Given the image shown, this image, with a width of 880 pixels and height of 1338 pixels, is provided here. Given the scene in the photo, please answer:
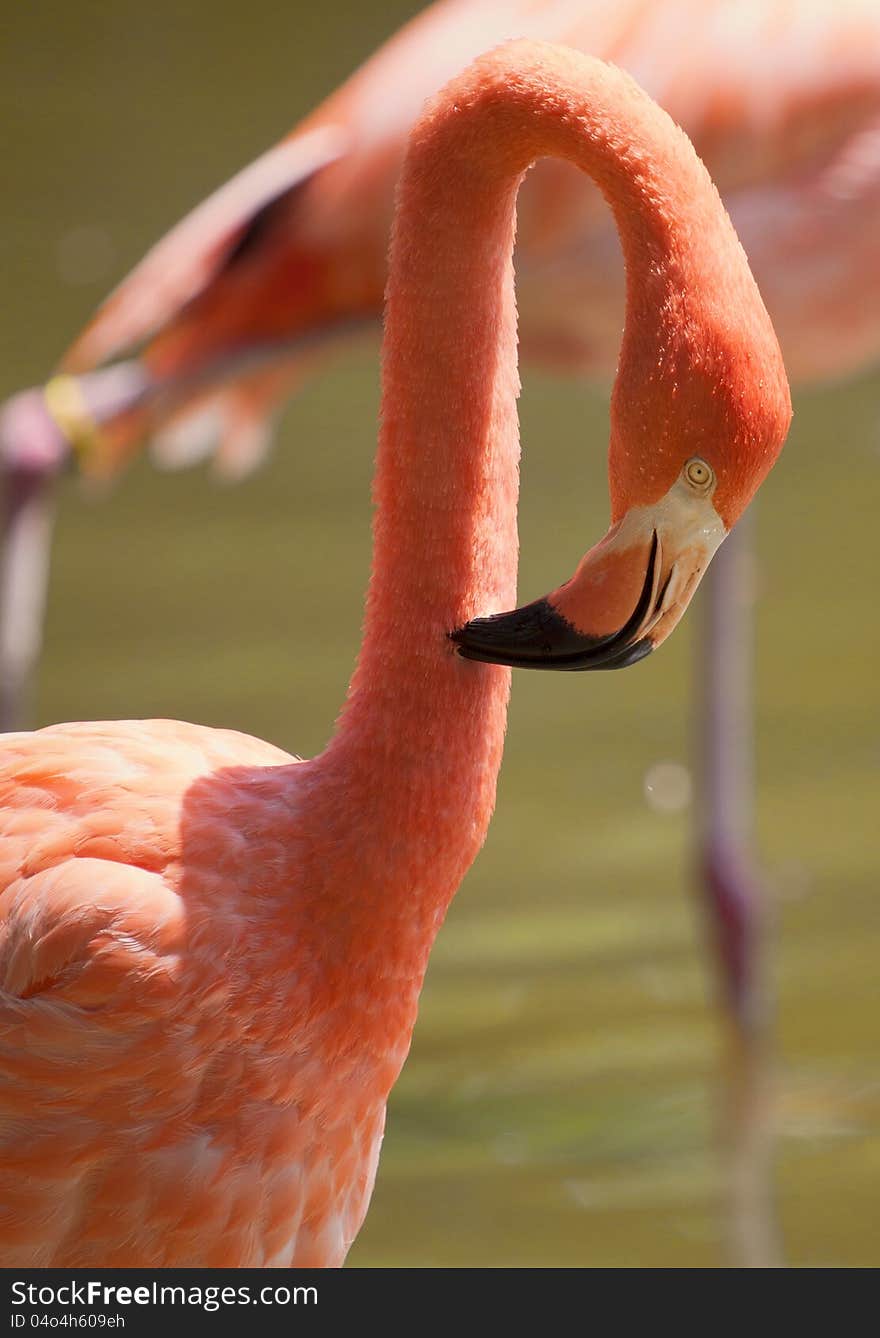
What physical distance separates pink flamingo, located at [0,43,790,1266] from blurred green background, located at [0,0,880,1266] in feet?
3.70

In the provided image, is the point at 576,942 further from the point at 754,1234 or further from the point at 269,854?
the point at 269,854

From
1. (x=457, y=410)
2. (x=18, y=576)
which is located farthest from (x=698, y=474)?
(x=18, y=576)

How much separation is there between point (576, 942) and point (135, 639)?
126 cm

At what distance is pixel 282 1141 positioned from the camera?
4.75ft

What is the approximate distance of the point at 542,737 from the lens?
3936mm

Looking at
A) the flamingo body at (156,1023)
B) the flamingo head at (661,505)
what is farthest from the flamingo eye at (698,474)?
the flamingo body at (156,1023)

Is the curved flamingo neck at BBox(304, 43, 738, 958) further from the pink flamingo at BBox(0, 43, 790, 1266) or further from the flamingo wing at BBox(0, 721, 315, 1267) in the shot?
the flamingo wing at BBox(0, 721, 315, 1267)


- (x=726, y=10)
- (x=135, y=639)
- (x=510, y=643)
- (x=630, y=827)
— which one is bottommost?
(x=510, y=643)

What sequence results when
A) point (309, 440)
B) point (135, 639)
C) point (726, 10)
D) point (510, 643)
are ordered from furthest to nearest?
1. point (309, 440)
2. point (135, 639)
3. point (726, 10)
4. point (510, 643)

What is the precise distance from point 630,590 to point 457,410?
0.20m

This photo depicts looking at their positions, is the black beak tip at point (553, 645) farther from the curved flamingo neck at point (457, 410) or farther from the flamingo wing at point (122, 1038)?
the flamingo wing at point (122, 1038)

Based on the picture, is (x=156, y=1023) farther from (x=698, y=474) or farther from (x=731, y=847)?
(x=731, y=847)

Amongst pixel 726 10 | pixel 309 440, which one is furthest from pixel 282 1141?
pixel 309 440
